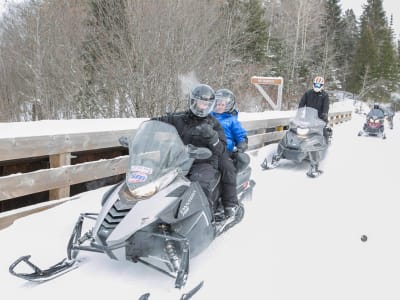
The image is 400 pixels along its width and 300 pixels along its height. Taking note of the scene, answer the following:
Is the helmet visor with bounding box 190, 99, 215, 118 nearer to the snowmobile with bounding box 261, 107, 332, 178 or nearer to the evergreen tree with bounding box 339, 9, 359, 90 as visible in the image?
the snowmobile with bounding box 261, 107, 332, 178

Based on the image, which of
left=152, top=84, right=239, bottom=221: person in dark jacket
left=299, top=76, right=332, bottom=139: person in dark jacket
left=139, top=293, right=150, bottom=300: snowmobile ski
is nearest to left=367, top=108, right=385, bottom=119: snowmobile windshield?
left=299, top=76, right=332, bottom=139: person in dark jacket

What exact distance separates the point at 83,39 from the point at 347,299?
1427 cm

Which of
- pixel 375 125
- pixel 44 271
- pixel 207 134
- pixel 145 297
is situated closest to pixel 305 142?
pixel 207 134

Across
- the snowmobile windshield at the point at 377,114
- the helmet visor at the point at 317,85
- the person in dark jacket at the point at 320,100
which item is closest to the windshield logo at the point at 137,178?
the person in dark jacket at the point at 320,100

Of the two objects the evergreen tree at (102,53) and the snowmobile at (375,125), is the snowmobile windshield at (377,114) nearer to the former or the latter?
the snowmobile at (375,125)

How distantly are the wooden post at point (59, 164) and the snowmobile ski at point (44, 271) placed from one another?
1.26m

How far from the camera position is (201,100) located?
334cm

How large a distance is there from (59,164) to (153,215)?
1.88 meters

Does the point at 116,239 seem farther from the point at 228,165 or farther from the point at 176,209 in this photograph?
the point at 228,165

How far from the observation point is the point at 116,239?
2.51 meters

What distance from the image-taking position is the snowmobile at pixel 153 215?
102 inches

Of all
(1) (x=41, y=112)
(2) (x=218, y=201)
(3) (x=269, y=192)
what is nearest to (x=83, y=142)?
(2) (x=218, y=201)

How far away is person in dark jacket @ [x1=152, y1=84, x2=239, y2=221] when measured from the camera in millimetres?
3283

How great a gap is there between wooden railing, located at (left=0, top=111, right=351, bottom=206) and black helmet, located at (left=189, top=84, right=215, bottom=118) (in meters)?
1.50
